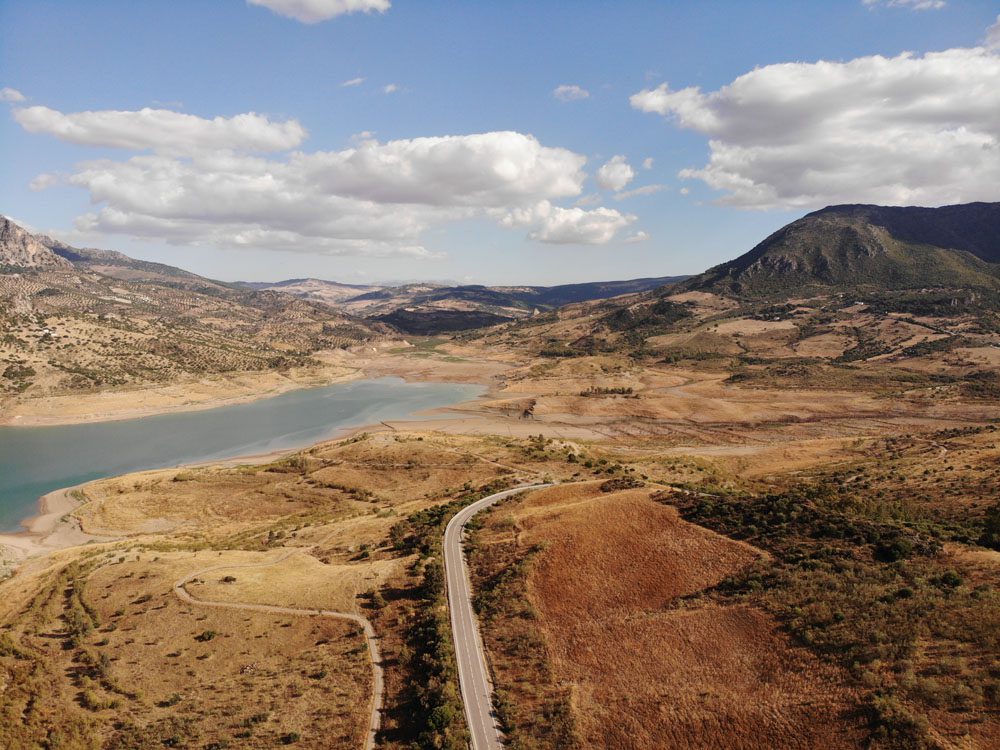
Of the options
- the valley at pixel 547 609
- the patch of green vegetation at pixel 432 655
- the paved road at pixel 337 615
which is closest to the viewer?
the valley at pixel 547 609

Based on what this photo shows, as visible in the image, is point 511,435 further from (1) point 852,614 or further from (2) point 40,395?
(2) point 40,395

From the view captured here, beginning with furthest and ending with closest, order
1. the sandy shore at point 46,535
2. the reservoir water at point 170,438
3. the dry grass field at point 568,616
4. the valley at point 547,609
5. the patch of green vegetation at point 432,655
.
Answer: the reservoir water at point 170,438 < the sandy shore at point 46,535 < the patch of green vegetation at point 432,655 < the valley at point 547,609 < the dry grass field at point 568,616

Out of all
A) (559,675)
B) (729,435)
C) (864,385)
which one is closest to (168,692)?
(559,675)

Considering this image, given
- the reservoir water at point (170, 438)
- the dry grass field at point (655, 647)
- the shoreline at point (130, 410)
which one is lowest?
the reservoir water at point (170, 438)

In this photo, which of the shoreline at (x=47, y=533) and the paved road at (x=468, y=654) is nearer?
the paved road at (x=468, y=654)

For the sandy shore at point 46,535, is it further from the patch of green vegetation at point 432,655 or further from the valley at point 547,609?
the patch of green vegetation at point 432,655

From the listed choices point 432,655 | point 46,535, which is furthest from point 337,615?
point 46,535

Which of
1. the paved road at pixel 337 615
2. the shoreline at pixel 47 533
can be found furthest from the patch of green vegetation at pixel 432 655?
the shoreline at pixel 47 533

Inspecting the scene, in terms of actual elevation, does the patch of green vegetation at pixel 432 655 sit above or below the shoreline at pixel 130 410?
below
